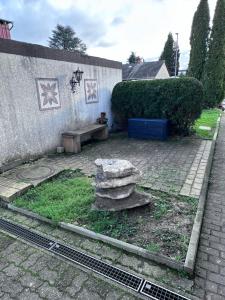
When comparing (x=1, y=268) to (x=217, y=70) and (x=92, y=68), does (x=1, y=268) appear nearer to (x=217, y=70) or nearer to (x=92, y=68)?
(x=92, y=68)

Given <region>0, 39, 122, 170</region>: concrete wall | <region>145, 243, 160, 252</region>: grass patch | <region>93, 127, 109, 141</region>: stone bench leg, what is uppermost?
<region>0, 39, 122, 170</region>: concrete wall

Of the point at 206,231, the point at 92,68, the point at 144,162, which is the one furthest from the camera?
the point at 92,68

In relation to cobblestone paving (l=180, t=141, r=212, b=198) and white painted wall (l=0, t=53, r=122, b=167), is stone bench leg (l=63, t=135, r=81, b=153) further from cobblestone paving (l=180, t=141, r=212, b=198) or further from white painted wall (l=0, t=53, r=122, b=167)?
cobblestone paving (l=180, t=141, r=212, b=198)

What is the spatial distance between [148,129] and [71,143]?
305 centimetres

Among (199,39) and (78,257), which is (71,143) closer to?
(78,257)

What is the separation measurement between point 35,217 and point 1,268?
0.90m

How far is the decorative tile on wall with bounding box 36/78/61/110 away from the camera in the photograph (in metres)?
5.53


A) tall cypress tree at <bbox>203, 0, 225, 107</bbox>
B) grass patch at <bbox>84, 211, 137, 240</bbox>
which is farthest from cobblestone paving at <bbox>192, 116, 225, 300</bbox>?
tall cypress tree at <bbox>203, 0, 225, 107</bbox>

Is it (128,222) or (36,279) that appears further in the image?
(128,222)

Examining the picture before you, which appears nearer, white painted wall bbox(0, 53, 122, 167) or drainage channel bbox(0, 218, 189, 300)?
drainage channel bbox(0, 218, 189, 300)

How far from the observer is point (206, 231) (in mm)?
2850

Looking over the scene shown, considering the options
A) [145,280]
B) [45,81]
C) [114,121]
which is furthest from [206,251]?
[114,121]

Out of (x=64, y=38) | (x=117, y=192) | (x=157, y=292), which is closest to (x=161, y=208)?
(x=117, y=192)

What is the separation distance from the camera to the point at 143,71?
23.9m
